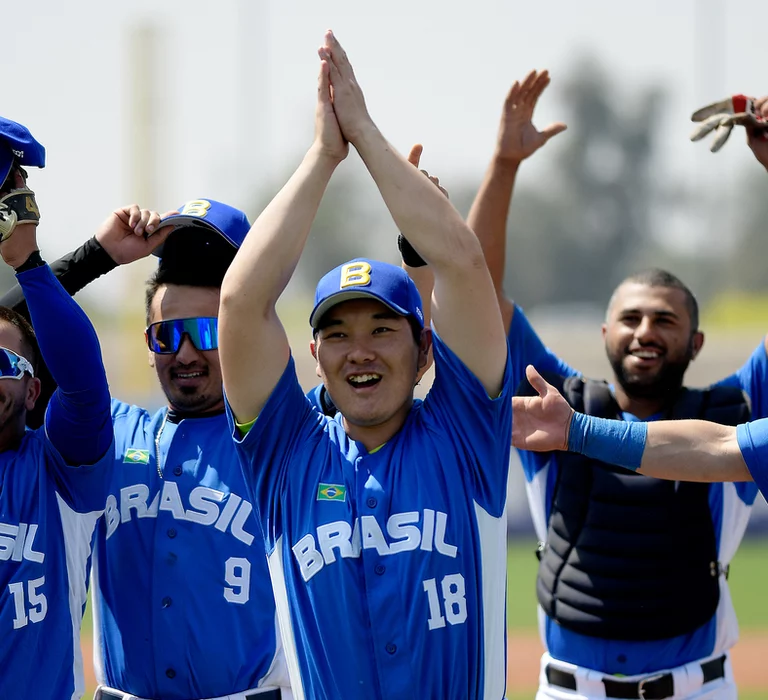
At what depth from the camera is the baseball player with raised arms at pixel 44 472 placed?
10.7 feet

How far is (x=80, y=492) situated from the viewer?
3.48m

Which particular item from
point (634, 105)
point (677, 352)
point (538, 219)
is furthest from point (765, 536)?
point (634, 105)

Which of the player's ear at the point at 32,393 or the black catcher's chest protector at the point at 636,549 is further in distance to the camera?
the black catcher's chest protector at the point at 636,549

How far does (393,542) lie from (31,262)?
134 centimetres

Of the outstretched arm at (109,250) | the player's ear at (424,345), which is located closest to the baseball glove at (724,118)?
the player's ear at (424,345)

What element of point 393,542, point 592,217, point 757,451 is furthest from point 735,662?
point 592,217

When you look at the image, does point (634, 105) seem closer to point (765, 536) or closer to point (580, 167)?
point (580, 167)

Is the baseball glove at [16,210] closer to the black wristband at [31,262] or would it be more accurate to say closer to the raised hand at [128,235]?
the black wristband at [31,262]

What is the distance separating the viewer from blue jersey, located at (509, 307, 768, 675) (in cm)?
450

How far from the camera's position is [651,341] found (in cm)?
470

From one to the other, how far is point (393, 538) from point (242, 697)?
1054 millimetres

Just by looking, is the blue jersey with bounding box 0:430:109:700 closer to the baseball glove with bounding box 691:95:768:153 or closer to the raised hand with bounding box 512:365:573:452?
the raised hand with bounding box 512:365:573:452

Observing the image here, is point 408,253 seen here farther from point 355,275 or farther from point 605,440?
point 605,440

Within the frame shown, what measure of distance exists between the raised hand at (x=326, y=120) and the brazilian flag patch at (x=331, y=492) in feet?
2.87
